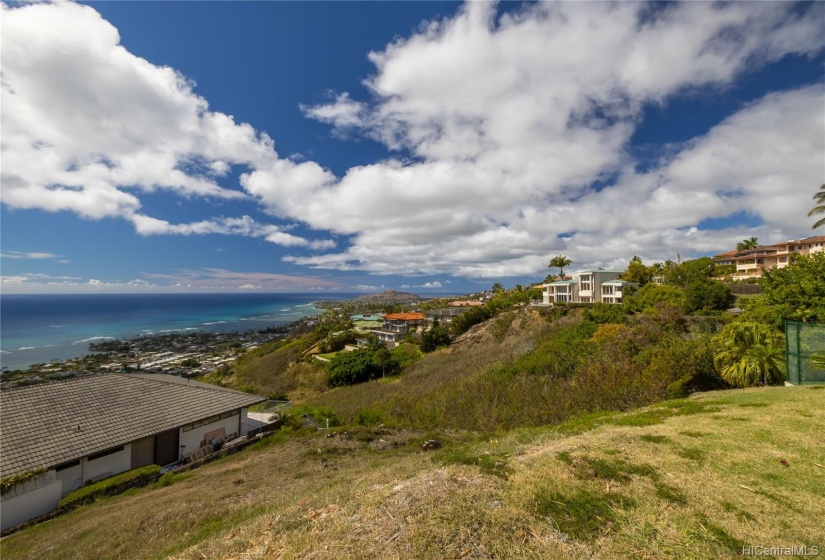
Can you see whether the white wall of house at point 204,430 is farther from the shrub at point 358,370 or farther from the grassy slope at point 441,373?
the shrub at point 358,370

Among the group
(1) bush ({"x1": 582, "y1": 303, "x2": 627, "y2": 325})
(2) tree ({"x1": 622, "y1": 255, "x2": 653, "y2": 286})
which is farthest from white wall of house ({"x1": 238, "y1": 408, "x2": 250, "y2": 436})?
(2) tree ({"x1": 622, "y1": 255, "x2": 653, "y2": 286})

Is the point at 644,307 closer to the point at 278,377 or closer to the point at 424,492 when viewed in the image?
the point at 424,492

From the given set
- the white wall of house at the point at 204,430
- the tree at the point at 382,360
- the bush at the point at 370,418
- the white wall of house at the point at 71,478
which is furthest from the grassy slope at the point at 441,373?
the white wall of house at the point at 71,478

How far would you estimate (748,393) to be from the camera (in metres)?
11.2

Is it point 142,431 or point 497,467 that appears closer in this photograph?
point 497,467

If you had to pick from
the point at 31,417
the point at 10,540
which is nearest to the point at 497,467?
the point at 10,540

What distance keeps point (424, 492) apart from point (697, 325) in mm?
29423

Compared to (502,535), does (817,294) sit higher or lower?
higher

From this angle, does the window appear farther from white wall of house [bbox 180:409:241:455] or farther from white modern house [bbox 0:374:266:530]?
white wall of house [bbox 180:409:241:455]

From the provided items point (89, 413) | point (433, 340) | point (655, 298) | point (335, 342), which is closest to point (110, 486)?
point (89, 413)

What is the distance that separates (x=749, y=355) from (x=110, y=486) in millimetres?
26009

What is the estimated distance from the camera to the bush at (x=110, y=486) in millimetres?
11875

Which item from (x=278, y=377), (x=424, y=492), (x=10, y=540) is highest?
(x=424, y=492)

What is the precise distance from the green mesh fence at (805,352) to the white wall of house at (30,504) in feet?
90.1
